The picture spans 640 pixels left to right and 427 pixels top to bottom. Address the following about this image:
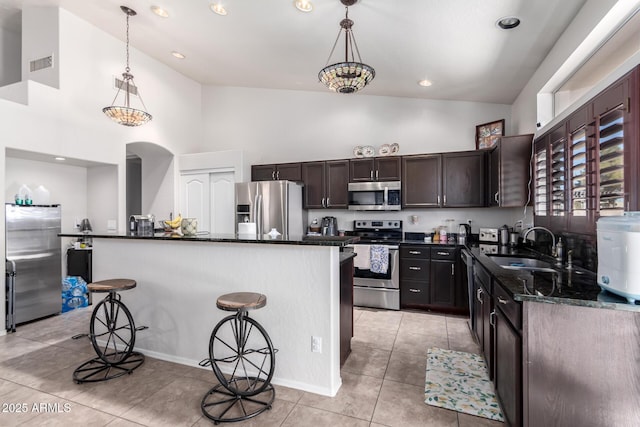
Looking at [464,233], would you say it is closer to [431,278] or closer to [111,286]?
[431,278]

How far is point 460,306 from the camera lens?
4.08m

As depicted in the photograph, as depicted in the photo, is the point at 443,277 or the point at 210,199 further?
the point at 210,199

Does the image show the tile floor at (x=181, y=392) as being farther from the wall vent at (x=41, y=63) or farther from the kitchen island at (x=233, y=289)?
the wall vent at (x=41, y=63)

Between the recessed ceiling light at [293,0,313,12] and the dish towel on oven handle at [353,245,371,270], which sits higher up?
the recessed ceiling light at [293,0,313,12]

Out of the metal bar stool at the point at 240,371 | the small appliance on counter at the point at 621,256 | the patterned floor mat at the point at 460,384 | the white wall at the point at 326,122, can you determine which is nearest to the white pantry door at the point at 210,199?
the white wall at the point at 326,122

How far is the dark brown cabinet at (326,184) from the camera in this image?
4906 mm

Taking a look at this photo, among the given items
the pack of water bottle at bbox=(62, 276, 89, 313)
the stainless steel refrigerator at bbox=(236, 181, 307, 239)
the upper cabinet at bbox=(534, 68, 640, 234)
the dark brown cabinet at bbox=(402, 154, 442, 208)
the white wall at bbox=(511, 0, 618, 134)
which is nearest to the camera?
the upper cabinet at bbox=(534, 68, 640, 234)

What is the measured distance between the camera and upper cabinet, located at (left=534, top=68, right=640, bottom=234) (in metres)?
1.72

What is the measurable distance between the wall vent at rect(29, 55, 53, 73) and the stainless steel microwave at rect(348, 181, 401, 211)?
4181 millimetres

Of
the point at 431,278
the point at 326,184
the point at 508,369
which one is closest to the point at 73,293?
the point at 326,184

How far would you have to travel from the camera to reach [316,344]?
2.37 metres

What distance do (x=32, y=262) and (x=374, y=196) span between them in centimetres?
448

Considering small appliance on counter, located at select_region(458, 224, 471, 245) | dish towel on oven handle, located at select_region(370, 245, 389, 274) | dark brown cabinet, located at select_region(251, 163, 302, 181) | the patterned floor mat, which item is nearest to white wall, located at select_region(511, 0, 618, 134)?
small appliance on counter, located at select_region(458, 224, 471, 245)

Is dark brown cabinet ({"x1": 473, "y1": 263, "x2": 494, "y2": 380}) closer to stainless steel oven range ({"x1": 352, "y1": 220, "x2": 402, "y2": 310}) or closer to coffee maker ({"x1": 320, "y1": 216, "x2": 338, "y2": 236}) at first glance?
stainless steel oven range ({"x1": 352, "y1": 220, "x2": 402, "y2": 310})
